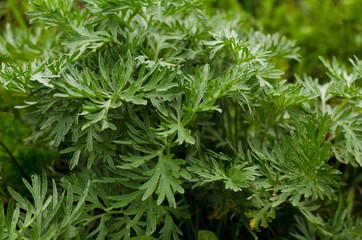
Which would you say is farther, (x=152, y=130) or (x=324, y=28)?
(x=324, y=28)

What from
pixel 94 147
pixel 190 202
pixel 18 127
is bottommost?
pixel 190 202

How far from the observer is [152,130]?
103cm

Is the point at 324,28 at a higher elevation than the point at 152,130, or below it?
below

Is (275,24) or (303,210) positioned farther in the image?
(275,24)

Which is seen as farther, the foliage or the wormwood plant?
the foliage

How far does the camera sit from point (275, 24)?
2.42m

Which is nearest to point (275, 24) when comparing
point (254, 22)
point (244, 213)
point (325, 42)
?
point (254, 22)

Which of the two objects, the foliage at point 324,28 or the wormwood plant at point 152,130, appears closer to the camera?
the wormwood plant at point 152,130

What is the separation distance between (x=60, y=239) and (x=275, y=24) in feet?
6.40

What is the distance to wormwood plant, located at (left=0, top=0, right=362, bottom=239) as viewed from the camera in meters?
0.95

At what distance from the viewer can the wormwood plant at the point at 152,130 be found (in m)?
0.95

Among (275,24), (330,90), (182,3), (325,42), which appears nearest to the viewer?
(182,3)

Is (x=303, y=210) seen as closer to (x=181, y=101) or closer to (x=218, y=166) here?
(x=218, y=166)

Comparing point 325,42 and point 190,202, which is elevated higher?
point 325,42
